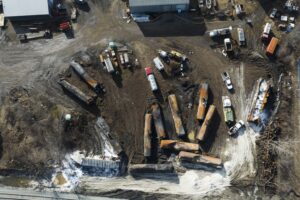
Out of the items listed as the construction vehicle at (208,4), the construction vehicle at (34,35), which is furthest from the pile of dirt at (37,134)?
the construction vehicle at (208,4)

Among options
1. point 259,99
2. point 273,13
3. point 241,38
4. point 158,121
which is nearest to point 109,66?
point 158,121

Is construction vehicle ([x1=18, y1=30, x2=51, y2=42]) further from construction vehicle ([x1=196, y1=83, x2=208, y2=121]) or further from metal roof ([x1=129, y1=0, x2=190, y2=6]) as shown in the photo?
construction vehicle ([x1=196, y1=83, x2=208, y2=121])

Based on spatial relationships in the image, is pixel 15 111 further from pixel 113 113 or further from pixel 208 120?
pixel 208 120

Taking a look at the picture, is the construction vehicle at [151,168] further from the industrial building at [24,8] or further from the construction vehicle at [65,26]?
the industrial building at [24,8]

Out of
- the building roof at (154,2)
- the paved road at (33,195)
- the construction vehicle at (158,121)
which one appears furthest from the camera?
the building roof at (154,2)

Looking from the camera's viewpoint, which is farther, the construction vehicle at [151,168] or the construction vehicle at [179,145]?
the construction vehicle at [179,145]

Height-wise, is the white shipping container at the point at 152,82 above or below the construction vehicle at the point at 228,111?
above
